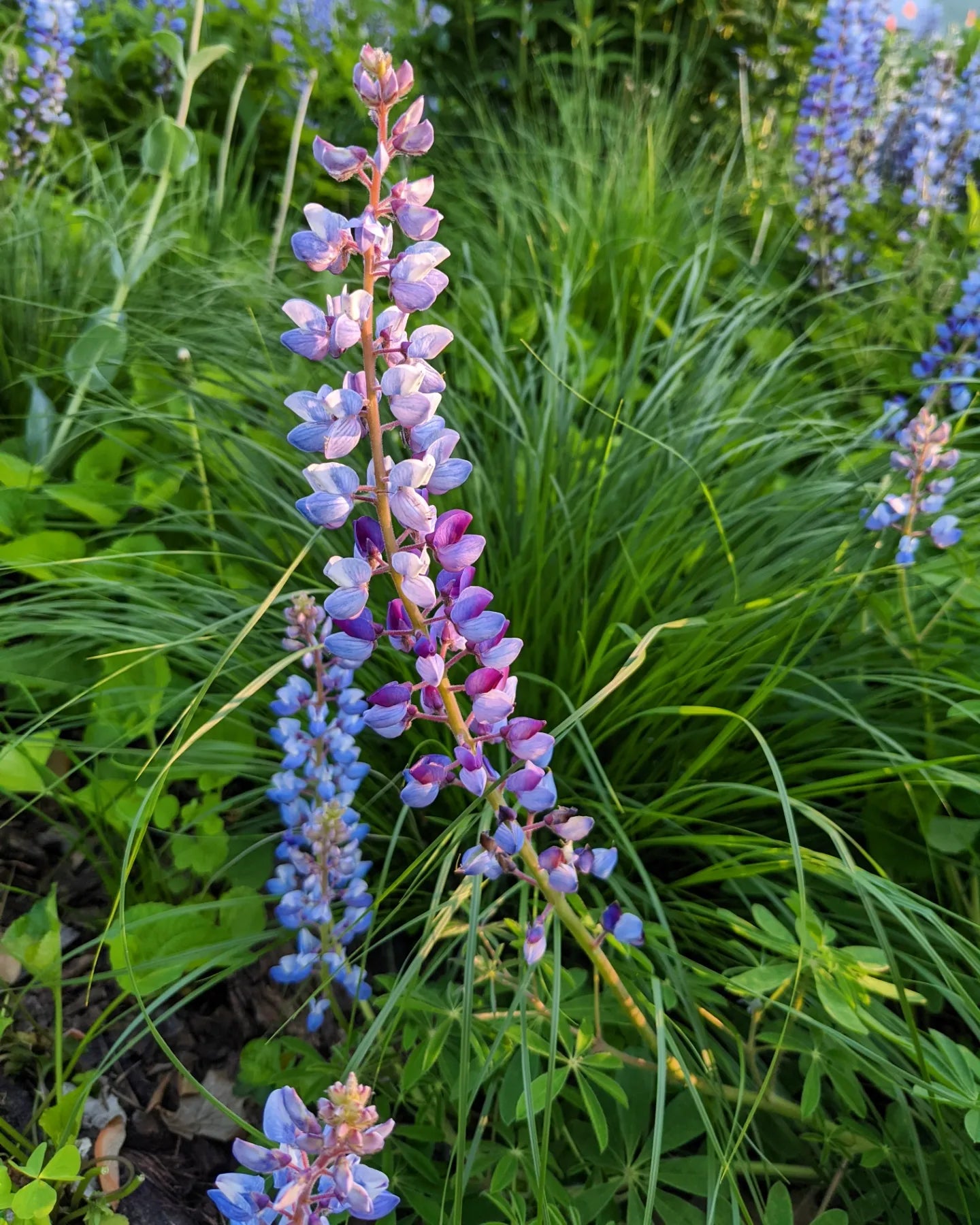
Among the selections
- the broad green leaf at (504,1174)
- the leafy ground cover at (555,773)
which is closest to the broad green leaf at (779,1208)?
the leafy ground cover at (555,773)

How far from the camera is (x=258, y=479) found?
6.93ft

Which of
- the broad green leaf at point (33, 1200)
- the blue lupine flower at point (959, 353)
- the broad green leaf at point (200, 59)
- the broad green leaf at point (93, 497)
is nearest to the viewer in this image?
the broad green leaf at point (33, 1200)

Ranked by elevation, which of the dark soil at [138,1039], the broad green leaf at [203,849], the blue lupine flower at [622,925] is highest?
the blue lupine flower at [622,925]

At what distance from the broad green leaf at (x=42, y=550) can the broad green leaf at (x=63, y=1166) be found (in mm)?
1033

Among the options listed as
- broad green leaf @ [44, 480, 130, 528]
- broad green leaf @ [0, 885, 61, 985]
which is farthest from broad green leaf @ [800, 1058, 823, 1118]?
broad green leaf @ [44, 480, 130, 528]

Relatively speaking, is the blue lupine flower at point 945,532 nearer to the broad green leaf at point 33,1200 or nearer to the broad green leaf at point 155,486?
the broad green leaf at point 155,486

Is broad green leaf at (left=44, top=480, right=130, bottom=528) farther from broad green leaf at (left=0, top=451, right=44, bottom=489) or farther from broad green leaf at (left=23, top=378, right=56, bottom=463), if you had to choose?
broad green leaf at (left=23, top=378, right=56, bottom=463)

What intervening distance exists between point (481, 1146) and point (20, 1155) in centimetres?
68

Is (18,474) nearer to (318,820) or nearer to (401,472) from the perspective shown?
(318,820)

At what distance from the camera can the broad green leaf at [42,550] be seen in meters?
1.82

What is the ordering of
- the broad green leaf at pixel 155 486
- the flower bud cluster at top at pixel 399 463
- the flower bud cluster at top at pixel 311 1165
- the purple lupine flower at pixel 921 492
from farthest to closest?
1. the broad green leaf at pixel 155 486
2. the purple lupine flower at pixel 921 492
3. the flower bud cluster at top at pixel 399 463
4. the flower bud cluster at top at pixel 311 1165

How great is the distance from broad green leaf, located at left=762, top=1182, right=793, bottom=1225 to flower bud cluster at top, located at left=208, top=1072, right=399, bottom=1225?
1.96 ft

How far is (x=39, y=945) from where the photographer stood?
146 centimetres

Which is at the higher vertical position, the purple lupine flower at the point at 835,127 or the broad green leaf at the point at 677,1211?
the purple lupine flower at the point at 835,127
